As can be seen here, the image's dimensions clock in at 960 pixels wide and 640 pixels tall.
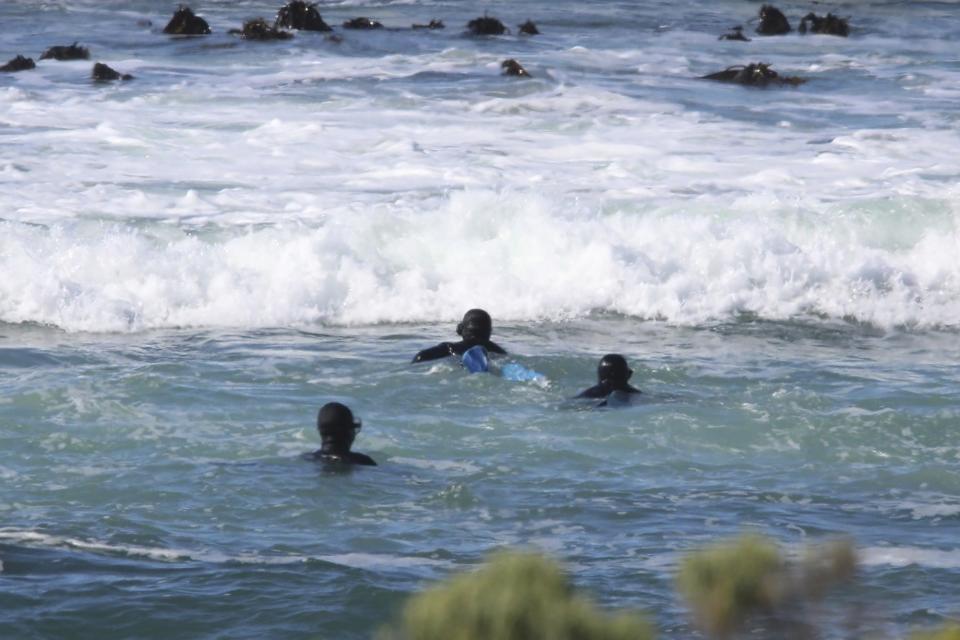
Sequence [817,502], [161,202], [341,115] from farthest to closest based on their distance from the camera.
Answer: [341,115] < [161,202] < [817,502]

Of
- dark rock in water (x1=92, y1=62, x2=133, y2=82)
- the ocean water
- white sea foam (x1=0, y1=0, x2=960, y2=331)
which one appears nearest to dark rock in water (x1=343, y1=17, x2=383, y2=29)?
the ocean water

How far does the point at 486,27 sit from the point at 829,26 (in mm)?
6164

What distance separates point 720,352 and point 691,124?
8.84m

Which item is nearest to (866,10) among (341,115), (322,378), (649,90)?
(649,90)

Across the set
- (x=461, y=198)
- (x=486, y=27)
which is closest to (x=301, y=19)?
(x=486, y=27)

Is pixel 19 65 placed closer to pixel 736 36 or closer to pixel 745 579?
pixel 736 36

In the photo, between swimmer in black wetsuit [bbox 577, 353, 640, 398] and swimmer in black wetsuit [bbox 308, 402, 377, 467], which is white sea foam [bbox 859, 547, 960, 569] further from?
swimmer in black wetsuit [bbox 577, 353, 640, 398]

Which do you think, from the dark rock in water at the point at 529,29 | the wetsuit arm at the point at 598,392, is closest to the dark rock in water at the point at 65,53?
the dark rock in water at the point at 529,29

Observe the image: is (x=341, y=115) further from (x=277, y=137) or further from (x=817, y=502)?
(x=817, y=502)

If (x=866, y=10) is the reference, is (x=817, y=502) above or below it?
below

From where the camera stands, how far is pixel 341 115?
→ 20906 mm

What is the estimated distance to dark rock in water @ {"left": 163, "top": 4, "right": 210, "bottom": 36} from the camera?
89.7 ft

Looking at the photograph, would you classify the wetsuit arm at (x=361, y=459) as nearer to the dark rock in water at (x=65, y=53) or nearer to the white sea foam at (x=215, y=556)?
the white sea foam at (x=215, y=556)

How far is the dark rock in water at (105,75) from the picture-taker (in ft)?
75.3
